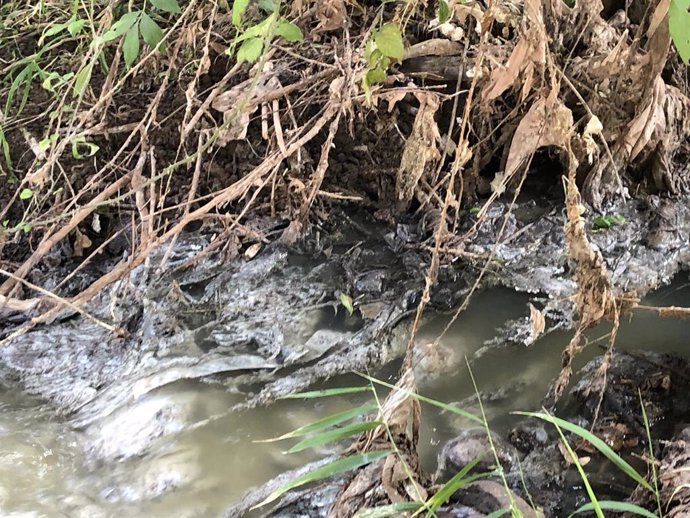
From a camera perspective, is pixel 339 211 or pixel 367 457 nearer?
pixel 367 457

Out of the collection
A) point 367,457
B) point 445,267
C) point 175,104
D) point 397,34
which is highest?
point 397,34

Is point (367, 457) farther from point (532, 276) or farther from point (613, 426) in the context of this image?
point (532, 276)

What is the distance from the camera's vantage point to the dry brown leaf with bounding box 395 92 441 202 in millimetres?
1849

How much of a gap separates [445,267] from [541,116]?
2.40 ft

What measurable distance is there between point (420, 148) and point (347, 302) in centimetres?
55

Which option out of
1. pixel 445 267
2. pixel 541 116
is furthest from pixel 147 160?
pixel 541 116

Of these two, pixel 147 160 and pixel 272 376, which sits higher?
pixel 147 160

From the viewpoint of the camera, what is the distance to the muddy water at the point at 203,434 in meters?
1.46

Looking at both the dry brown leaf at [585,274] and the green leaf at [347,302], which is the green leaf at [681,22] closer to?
the dry brown leaf at [585,274]

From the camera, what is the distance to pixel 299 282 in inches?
81.7

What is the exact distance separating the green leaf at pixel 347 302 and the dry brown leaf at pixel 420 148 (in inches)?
17.5

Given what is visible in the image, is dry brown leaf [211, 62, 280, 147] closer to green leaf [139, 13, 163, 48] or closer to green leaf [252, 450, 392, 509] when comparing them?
green leaf [139, 13, 163, 48]

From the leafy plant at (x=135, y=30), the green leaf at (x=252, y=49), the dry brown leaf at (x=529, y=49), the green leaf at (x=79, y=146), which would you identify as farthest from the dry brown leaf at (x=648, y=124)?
the green leaf at (x=79, y=146)

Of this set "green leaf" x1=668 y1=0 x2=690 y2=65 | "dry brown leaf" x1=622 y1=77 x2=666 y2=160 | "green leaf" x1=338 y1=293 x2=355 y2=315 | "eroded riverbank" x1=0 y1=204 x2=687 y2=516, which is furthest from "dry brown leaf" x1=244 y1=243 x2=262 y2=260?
"green leaf" x1=668 y1=0 x2=690 y2=65
